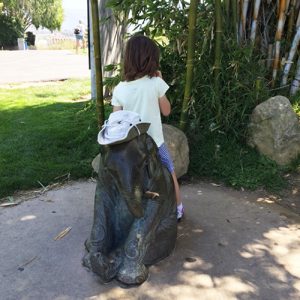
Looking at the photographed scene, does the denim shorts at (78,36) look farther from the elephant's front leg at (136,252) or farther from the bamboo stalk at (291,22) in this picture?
the elephant's front leg at (136,252)

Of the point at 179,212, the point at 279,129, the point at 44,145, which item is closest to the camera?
the point at 179,212

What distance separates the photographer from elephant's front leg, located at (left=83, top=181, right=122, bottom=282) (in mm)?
2580

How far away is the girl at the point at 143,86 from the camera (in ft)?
9.19

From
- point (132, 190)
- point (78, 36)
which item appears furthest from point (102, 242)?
point (78, 36)

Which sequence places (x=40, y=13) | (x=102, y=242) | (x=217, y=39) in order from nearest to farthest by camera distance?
1. (x=102, y=242)
2. (x=217, y=39)
3. (x=40, y=13)

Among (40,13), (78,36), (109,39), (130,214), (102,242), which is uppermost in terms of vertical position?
(40,13)

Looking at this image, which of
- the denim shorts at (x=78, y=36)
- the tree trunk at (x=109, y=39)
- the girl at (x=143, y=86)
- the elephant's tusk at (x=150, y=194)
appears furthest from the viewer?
the denim shorts at (x=78, y=36)

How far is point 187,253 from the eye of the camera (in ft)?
9.86

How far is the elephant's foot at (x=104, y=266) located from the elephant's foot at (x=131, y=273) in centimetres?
4

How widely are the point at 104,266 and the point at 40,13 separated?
1765 inches

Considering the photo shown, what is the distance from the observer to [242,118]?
4672mm

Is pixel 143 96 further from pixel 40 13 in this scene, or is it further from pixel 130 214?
pixel 40 13

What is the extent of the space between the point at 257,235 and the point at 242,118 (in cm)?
171

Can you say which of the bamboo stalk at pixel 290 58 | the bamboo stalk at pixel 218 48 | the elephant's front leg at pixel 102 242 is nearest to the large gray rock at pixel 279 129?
the bamboo stalk at pixel 218 48
